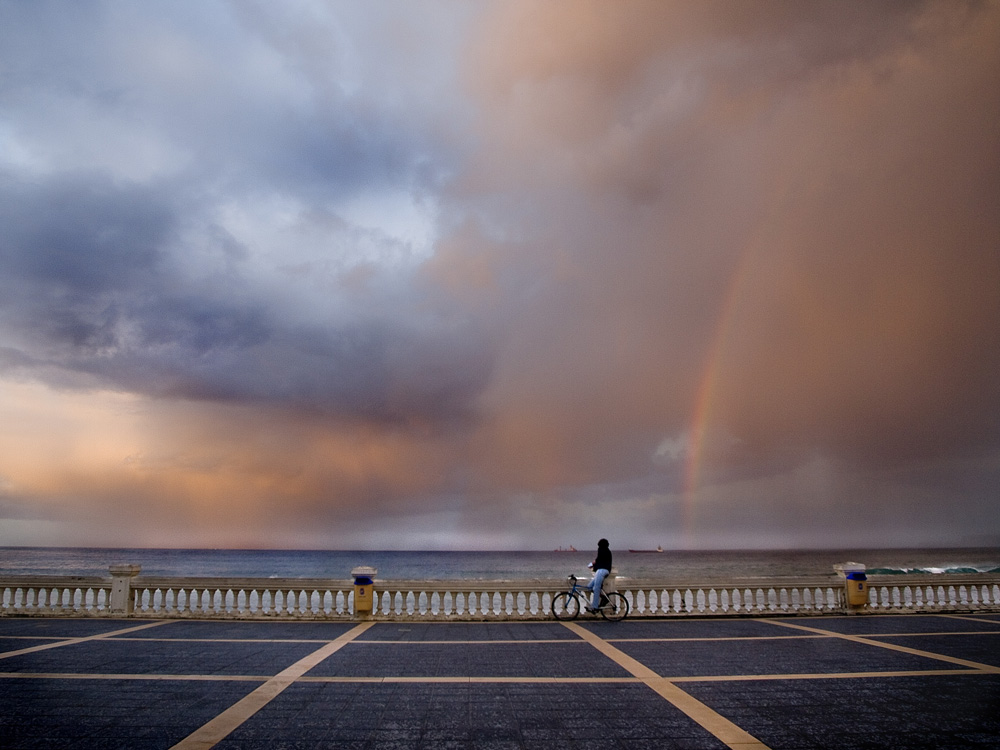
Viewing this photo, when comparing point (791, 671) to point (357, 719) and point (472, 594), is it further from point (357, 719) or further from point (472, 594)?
point (472, 594)

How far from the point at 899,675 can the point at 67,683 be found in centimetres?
1232

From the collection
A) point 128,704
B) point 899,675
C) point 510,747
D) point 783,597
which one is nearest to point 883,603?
point 783,597

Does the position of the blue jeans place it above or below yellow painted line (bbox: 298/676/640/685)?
above

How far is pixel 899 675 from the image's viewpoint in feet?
31.9

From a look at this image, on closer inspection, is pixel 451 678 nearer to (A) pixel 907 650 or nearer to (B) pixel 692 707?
(B) pixel 692 707

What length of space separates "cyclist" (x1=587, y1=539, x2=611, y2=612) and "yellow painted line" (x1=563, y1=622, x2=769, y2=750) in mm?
4491

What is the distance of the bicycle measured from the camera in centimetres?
1702

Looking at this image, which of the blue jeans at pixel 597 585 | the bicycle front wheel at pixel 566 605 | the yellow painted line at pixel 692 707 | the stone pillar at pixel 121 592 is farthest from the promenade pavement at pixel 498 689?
the bicycle front wheel at pixel 566 605

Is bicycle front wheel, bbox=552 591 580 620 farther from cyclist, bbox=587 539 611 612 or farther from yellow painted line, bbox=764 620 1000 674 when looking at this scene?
yellow painted line, bbox=764 620 1000 674

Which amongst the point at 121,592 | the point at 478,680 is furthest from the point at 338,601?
the point at 478,680

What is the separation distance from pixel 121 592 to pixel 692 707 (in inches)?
613

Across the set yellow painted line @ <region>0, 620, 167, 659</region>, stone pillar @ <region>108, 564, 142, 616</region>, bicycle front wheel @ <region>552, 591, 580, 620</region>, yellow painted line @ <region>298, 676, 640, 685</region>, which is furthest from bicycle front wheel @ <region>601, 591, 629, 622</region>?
stone pillar @ <region>108, 564, 142, 616</region>

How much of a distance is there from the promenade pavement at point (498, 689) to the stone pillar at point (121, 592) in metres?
2.09

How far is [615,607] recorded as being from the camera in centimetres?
1716
